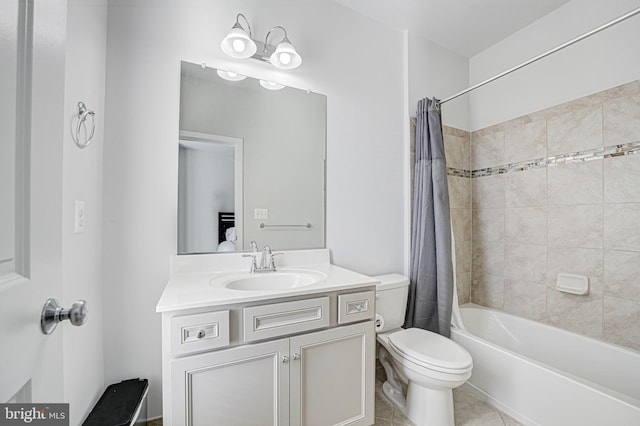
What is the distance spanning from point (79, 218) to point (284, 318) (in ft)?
2.97

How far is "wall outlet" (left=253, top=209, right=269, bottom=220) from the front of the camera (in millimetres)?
1617

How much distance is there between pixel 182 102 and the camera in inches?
57.1

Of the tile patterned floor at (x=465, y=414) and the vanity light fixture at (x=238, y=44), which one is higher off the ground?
the vanity light fixture at (x=238, y=44)

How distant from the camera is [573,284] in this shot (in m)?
1.82

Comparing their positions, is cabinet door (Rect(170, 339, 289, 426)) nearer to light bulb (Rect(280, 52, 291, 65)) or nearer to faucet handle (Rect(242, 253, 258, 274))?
faucet handle (Rect(242, 253, 258, 274))

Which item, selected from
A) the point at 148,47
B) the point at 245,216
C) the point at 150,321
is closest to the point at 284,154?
the point at 245,216

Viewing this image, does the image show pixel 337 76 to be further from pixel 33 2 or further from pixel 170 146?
pixel 33 2

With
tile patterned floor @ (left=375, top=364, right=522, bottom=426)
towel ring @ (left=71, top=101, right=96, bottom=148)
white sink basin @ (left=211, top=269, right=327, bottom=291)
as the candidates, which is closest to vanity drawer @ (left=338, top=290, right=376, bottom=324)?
white sink basin @ (left=211, top=269, right=327, bottom=291)

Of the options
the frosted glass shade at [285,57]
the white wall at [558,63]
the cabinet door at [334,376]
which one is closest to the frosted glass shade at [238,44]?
the frosted glass shade at [285,57]

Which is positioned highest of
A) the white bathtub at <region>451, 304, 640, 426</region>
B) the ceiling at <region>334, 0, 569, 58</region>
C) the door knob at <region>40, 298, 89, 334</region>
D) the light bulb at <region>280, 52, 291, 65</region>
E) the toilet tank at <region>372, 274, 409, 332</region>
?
the ceiling at <region>334, 0, 569, 58</region>

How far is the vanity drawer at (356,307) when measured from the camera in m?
1.27

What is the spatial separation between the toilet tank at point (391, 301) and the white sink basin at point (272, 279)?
482mm

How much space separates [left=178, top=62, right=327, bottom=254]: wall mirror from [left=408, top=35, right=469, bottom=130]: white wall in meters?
0.88

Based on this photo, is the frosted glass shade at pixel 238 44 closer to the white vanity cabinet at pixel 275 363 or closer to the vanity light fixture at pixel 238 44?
the vanity light fixture at pixel 238 44
